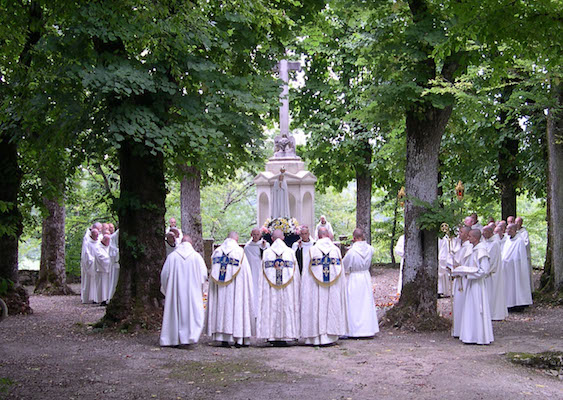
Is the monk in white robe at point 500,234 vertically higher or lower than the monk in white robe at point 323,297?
higher

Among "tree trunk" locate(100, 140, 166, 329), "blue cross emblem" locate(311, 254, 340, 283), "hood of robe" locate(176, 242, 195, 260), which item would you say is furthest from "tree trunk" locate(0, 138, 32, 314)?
"blue cross emblem" locate(311, 254, 340, 283)

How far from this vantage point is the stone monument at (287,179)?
2461 centimetres

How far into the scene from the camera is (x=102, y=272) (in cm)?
1920

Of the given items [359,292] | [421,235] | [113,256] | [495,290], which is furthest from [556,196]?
[113,256]

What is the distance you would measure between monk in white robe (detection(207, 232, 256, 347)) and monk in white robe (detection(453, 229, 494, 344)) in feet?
12.3

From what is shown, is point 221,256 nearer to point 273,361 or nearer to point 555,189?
point 273,361

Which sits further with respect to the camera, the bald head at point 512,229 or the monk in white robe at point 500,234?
the bald head at point 512,229

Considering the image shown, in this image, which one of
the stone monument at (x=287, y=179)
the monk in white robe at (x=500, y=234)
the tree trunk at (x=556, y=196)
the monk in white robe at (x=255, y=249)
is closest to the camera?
the monk in white robe at (x=255, y=249)

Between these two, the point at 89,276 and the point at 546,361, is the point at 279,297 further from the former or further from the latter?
the point at 89,276

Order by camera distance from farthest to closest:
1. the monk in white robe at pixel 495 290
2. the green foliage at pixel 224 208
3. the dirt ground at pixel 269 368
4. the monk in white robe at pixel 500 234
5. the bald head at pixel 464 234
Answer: the green foliage at pixel 224 208 → the monk in white robe at pixel 500 234 → the monk in white robe at pixel 495 290 → the bald head at pixel 464 234 → the dirt ground at pixel 269 368

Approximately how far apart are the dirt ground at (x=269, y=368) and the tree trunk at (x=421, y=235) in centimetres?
61

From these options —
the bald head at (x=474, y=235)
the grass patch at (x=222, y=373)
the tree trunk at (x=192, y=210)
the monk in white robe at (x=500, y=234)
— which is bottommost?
the grass patch at (x=222, y=373)

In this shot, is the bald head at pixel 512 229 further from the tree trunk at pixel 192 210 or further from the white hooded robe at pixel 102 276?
the white hooded robe at pixel 102 276

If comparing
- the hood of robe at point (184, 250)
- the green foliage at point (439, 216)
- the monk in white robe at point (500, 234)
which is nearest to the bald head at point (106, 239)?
the hood of robe at point (184, 250)
